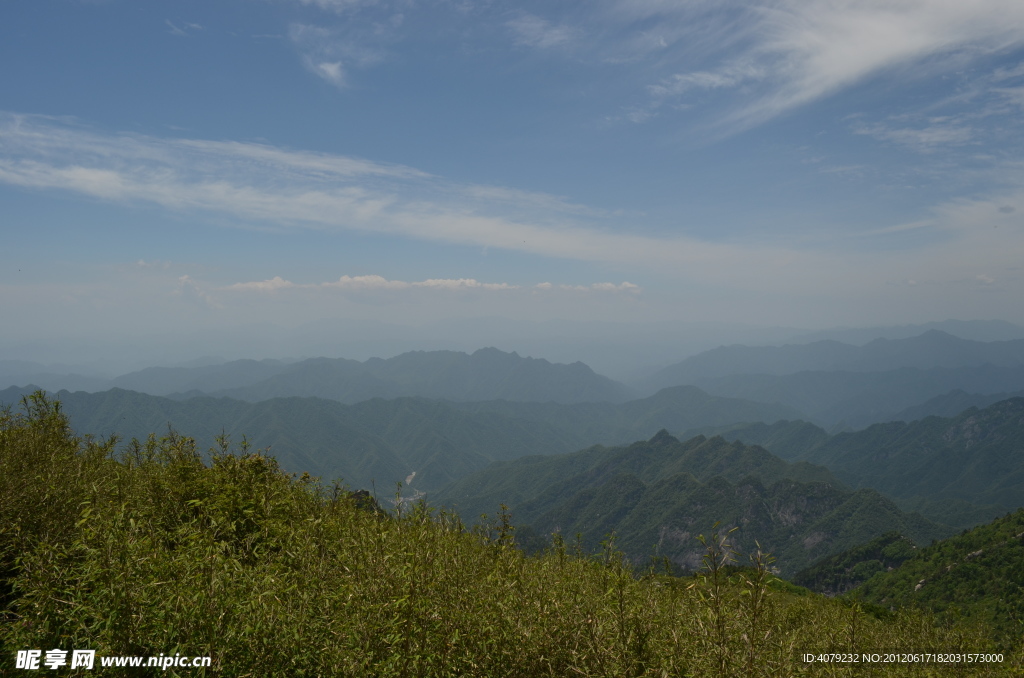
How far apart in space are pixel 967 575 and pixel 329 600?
11694 cm

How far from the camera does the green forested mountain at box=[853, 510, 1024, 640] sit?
233 ft

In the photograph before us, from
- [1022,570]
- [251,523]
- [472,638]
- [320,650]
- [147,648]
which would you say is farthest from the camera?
[1022,570]

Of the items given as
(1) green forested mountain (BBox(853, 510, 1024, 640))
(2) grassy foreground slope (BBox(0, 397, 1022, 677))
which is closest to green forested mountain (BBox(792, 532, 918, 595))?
(1) green forested mountain (BBox(853, 510, 1024, 640))

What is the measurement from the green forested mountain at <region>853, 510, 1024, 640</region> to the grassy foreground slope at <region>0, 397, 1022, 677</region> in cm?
7466

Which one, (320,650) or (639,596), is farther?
(639,596)

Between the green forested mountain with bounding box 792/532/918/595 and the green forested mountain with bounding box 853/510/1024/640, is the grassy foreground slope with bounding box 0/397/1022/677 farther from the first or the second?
the green forested mountain with bounding box 792/532/918/595

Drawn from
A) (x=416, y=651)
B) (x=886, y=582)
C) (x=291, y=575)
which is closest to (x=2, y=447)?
(x=291, y=575)

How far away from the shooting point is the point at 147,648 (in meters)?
7.47

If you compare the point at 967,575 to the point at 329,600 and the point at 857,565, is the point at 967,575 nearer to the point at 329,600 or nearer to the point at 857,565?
the point at 857,565

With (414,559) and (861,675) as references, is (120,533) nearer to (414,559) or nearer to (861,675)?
(414,559)

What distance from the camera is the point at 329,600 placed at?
8.88 meters

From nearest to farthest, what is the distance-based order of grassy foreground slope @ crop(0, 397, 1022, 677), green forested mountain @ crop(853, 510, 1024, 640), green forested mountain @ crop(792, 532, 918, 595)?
grassy foreground slope @ crop(0, 397, 1022, 677), green forested mountain @ crop(853, 510, 1024, 640), green forested mountain @ crop(792, 532, 918, 595)

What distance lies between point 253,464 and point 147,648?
6831 millimetres

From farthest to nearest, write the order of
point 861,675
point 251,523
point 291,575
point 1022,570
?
point 1022,570 → point 251,523 → point 291,575 → point 861,675
